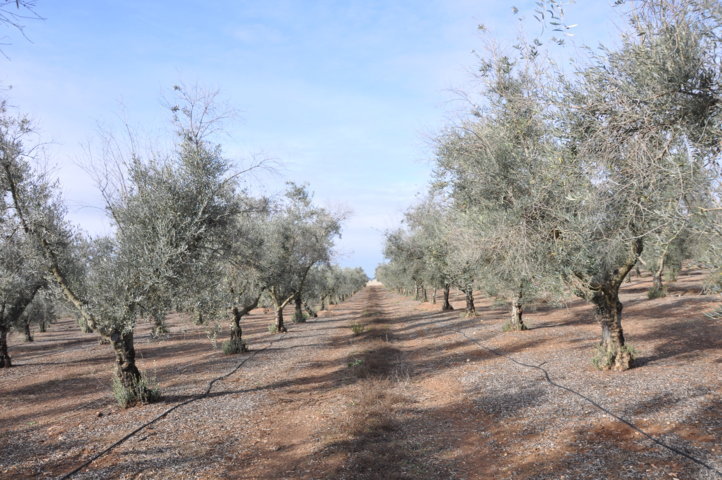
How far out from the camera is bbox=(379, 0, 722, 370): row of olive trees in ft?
16.2

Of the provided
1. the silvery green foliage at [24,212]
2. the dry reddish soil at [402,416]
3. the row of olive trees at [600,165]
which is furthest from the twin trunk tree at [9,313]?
the row of olive trees at [600,165]

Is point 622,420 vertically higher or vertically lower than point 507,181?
lower

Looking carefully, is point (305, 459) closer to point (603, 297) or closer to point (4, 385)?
point (603, 297)

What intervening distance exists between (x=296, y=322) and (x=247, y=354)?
58.9ft

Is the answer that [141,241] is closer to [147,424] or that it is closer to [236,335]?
[147,424]

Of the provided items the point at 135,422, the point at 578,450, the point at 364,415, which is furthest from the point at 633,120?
the point at 135,422

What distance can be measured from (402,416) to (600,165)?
24.4 ft

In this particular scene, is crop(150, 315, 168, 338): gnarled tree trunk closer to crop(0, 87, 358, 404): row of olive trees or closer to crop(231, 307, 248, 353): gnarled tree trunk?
crop(0, 87, 358, 404): row of olive trees

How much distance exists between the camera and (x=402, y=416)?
34.9 feet

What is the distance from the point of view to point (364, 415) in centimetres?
1065

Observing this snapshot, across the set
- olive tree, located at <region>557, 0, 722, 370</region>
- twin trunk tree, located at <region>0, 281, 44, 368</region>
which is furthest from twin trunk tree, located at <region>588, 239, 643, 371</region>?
twin trunk tree, located at <region>0, 281, 44, 368</region>

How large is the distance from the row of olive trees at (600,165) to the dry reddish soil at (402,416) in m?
2.72

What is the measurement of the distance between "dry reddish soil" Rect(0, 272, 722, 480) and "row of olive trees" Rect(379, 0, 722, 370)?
272 cm

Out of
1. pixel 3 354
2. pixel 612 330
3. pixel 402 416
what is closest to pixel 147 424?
pixel 402 416
